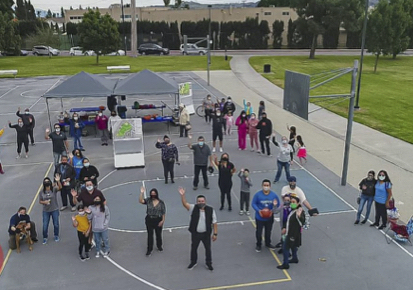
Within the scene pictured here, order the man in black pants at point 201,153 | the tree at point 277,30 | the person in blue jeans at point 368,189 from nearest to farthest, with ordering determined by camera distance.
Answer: the person in blue jeans at point 368,189 < the man in black pants at point 201,153 < the tree at point 277,30

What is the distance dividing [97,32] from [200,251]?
39.5 m

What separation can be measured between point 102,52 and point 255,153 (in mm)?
34593

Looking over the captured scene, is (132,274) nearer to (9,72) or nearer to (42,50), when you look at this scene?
(9,72)

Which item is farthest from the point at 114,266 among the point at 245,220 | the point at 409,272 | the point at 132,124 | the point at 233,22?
the point at 233,22

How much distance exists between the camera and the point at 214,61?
4891 centimetres

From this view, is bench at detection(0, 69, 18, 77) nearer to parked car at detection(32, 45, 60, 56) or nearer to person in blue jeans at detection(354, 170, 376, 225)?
parked car at detection(32, 45, 60, 56)

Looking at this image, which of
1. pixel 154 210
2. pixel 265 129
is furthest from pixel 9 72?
pixel 154 210

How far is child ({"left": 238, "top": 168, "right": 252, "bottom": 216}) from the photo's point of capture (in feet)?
33.7

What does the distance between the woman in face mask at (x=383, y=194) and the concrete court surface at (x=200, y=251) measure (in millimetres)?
472

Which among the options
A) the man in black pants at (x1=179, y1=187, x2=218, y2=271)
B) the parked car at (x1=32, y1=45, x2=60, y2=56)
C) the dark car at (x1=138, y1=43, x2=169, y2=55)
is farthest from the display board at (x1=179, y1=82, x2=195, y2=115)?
the parked car at (x1=32, y1=45, x2=60, y2=56)

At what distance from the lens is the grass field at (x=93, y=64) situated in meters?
42.4

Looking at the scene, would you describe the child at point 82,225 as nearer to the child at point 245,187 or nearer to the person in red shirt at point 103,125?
the child at point 245,187

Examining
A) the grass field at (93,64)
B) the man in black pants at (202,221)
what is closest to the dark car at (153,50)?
the grass field at (93,64)

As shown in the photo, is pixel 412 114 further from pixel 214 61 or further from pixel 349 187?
pixel 214 61
